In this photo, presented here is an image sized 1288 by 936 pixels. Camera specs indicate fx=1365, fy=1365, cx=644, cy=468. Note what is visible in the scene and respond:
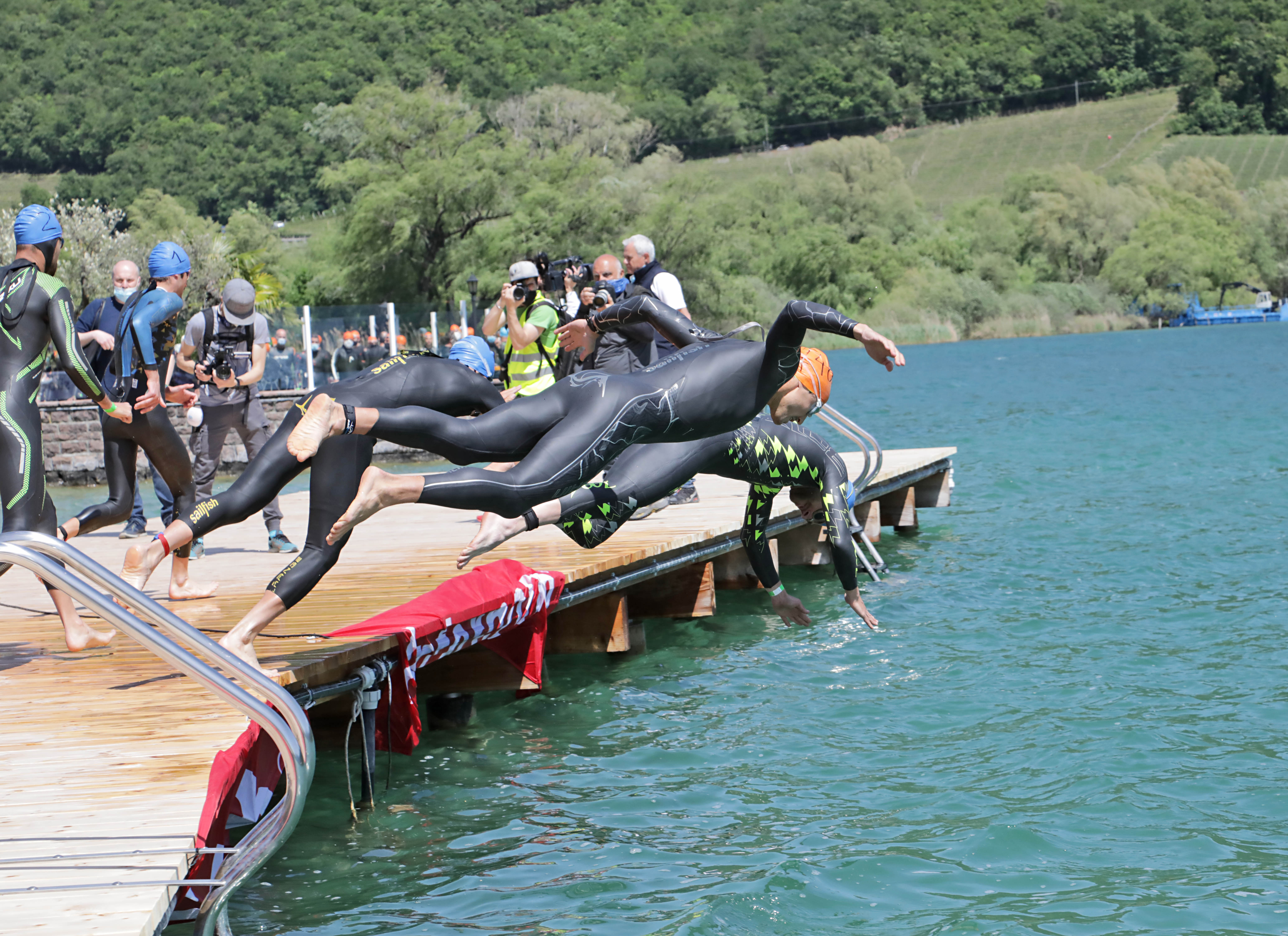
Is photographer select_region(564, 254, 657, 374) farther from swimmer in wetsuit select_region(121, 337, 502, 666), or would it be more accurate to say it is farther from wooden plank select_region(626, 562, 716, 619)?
swimmer in wetsuit select_region(121, 337, 502, 666)

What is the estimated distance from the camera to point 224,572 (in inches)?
401

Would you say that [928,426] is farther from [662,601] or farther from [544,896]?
[544,896]

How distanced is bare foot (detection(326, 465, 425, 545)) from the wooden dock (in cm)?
96

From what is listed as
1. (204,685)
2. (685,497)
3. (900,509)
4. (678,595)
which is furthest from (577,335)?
(900,509)

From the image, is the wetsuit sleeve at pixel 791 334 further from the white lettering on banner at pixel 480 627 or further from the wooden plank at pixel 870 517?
the wooden plank at pixel 870 517

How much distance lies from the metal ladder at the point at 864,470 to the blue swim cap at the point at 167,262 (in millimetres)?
4754

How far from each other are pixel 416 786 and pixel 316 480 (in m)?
2.25

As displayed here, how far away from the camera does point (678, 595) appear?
38.9 feet

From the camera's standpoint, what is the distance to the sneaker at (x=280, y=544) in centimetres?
1124

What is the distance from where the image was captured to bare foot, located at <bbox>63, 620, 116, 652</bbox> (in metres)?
7.51

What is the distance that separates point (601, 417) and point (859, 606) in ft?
6.52

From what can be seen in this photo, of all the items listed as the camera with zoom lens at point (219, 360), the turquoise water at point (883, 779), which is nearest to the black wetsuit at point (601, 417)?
the turquoise water at point (883, 779)

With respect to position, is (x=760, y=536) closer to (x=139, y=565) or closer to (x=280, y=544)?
(x=139, y=565)

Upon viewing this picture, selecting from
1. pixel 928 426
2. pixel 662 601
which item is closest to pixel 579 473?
pixel 662 601
